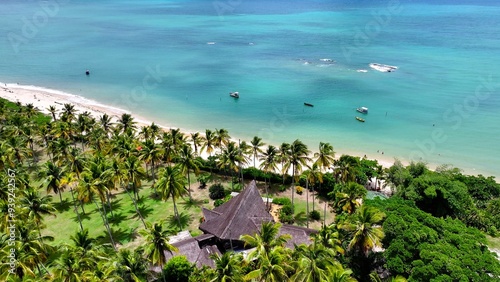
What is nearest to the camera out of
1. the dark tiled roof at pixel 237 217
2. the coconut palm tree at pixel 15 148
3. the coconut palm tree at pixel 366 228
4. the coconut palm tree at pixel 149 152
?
the coconut palm tree at pixel 366 228

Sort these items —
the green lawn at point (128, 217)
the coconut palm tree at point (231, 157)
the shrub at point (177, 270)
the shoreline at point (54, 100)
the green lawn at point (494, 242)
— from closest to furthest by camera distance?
the shrub at point (177, 270) < the green lawn at point (494, 242) < the green lawn at point (128, 217) < the coconut palm tree at point (231, 157) < the shoreline at point (54, 100)

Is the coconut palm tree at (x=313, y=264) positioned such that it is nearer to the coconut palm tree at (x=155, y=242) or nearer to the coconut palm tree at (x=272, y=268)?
the coconut palm tree at (x=272, y=268)

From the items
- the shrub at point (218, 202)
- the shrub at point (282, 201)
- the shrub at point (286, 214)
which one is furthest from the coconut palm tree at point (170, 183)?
the shrub at point (282, 201)

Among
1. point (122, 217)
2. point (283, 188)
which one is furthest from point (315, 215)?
point (122, 217)

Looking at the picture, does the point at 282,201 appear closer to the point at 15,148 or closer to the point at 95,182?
the point at 95,182

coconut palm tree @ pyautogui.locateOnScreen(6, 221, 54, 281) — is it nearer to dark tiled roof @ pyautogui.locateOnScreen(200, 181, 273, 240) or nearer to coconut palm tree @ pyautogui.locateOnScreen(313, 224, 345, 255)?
dark tiled roof @ pyautogui.locateOnScreen(200, 181, 273, 240)

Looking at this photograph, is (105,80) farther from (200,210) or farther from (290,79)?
(200,210)

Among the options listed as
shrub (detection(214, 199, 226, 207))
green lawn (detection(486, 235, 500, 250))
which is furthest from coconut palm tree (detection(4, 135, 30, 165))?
green lawn (detection(486, 235, 500, 250))

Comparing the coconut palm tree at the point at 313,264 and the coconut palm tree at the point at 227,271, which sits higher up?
the coconut palm tree at the point at 313,264
